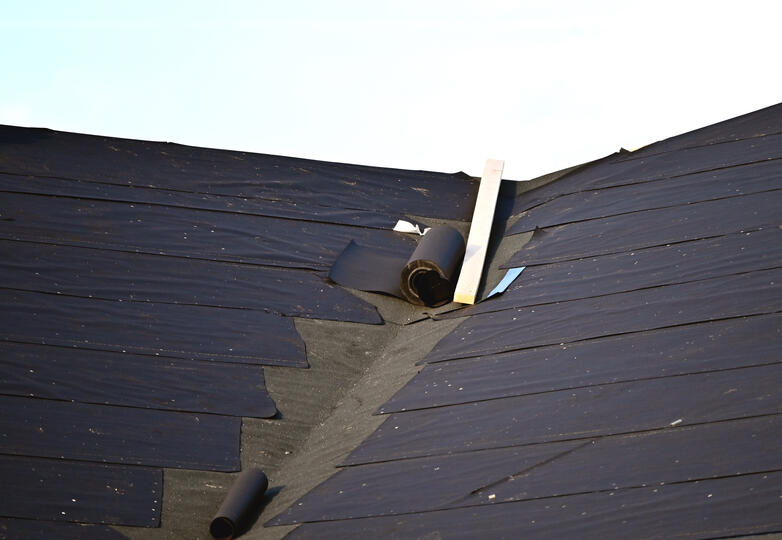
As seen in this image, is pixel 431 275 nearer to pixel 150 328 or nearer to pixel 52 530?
pixel 150 328

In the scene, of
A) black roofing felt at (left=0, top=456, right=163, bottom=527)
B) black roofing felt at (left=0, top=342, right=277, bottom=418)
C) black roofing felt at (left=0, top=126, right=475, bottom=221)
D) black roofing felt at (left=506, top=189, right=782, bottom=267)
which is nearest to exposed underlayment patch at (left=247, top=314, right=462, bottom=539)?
black roofing felt at (left=0, top=342, right=277, bottom=418)

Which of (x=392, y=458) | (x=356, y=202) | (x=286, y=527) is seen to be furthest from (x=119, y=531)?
(x=356, y=202)

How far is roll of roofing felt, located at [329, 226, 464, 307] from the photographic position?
477 centimetres

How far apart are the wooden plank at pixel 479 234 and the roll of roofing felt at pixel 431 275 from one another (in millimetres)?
59

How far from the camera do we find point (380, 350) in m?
4.47

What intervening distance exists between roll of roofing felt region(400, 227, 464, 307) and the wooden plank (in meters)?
0.06

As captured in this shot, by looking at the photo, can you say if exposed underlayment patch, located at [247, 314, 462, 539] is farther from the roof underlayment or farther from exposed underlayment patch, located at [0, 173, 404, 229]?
exposed underlayment patch, located at [0, 173, 404, 229]

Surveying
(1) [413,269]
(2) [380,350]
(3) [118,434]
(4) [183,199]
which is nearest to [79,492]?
(3) [118,434]

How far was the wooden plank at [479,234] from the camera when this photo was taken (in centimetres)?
467

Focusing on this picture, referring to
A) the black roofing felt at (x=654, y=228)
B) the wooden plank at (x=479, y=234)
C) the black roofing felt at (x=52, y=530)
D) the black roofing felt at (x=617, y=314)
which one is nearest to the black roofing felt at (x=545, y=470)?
the black roofing felt at (x=52, y=530)

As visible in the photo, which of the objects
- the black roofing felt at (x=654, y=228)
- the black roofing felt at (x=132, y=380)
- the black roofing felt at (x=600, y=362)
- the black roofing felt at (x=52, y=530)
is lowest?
the black roofing felt at (x=52, y=530)

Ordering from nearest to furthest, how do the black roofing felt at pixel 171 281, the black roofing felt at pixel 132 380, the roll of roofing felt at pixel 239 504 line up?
the roll of roofing felt at pixel 239 504, the black roofing felt at pixel 132 380, the black roofing felt at pixel 171 281

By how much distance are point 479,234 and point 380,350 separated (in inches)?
40.4

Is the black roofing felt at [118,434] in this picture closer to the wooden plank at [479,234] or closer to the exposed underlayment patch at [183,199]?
the wooden plank at [479,234]
